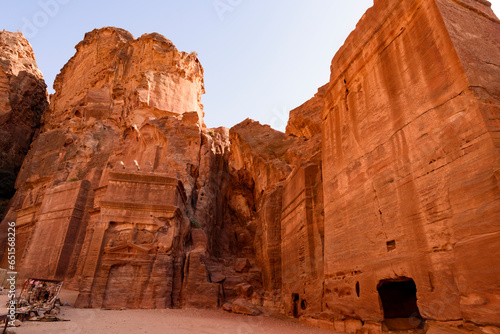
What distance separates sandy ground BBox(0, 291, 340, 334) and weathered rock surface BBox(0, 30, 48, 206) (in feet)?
94.3

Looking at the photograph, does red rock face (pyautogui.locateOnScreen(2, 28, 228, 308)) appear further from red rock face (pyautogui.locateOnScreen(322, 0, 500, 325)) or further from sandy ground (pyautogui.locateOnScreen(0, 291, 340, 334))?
red rock face (pyautogui.locateOnScreen(322, 0, 500, 325))

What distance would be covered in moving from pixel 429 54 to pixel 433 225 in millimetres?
3527

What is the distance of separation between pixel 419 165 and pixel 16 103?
40701 millimetres

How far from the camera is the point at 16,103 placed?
3372 cm

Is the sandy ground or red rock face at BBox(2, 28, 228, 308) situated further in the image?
red rock face at BBox(2, 28, 228, 308)

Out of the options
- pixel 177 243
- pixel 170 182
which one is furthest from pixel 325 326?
pixel 170 182

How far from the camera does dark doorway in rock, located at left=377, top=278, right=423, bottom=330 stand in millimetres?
7031

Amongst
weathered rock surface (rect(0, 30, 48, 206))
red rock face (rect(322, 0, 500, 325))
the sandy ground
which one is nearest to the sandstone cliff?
red rock face (rect(322, 0, 500, 325))

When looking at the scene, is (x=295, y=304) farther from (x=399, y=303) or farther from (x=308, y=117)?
(x=308, y=117)

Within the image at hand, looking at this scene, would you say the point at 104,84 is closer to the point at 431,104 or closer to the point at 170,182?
the point at 170,182

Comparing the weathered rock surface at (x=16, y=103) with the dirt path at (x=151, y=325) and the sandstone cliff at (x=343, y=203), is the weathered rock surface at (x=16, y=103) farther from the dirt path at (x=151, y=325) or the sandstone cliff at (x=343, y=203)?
the dirt path at (x=151, y=325)

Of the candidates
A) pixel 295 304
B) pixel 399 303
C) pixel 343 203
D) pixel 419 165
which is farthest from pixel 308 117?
pixel 399 303

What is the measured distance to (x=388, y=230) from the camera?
6637 millimetres

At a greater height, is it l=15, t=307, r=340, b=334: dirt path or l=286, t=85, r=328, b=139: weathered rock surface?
l=286, t=85, r=328, b=139: weathered rock surface
